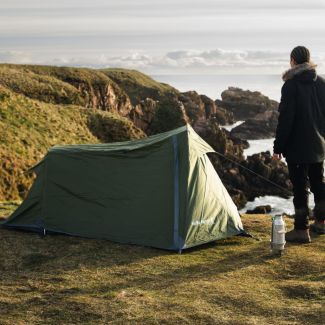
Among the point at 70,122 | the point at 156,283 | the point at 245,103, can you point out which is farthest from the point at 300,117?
the point at 245,103

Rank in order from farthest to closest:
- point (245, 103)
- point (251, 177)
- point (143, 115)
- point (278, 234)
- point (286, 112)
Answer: point (245, 103)
point (143, 115)
point (251, 177)
point (286, 112)
point (278, 234)

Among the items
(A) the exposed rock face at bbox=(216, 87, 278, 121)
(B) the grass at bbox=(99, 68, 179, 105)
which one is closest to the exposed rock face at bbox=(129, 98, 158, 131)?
(B) the grass at bbox=(99, 68, 179, 105)

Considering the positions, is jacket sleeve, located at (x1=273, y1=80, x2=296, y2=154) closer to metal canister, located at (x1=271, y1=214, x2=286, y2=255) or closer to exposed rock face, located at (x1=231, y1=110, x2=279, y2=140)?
metal canister, located at (x1=271, y1=214, x2=286, y2=255)

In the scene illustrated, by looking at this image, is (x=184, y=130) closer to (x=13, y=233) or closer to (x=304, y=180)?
(x=304, y=180)

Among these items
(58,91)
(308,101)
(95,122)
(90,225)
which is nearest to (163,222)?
(90,225)

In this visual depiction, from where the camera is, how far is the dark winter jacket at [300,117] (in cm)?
1052

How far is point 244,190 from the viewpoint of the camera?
2164 inches

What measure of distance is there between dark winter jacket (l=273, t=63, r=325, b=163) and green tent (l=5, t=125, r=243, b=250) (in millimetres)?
2096

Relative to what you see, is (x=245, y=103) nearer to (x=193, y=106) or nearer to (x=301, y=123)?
(x=193, y=106)

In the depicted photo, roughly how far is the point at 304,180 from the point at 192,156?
2532 mm

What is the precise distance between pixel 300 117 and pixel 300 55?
131 centimetres

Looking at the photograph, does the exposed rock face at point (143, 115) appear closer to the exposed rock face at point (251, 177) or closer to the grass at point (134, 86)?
the exposed rock face at point (251, 177)

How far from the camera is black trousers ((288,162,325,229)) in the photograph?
10852 mm

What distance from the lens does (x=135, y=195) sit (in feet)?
37.9
